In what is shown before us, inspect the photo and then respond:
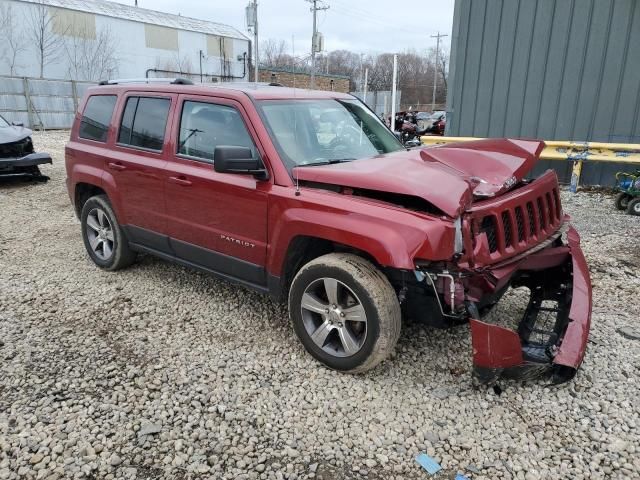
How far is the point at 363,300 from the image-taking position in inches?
121

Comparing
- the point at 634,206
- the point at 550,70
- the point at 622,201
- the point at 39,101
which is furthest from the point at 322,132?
the point at 39,101

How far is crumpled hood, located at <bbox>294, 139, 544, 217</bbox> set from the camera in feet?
9.61

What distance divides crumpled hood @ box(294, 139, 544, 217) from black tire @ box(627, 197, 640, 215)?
4.68 metres

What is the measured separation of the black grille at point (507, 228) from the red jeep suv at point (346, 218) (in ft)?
0.04

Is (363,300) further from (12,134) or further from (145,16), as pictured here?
(145,16)

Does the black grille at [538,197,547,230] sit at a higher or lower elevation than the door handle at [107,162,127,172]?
lower

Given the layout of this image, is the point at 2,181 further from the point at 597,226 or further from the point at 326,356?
the point at 597,226

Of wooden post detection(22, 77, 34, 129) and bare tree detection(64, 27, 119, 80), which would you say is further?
bare tree detection(64, 27, 119, 80)

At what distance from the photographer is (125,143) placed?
4.64 meters

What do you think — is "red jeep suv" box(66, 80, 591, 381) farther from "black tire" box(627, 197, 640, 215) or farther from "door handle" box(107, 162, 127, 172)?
"black tire" box(627, 197, 640, 215)

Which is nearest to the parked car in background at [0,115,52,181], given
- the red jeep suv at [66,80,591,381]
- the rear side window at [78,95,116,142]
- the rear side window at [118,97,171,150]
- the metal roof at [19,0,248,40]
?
the rear side window at [78,95,116,142]

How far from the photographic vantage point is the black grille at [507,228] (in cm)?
316

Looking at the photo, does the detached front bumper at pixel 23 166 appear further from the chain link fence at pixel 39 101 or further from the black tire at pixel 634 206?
the chain link fence at pixel 39 101

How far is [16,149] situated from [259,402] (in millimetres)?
9061
